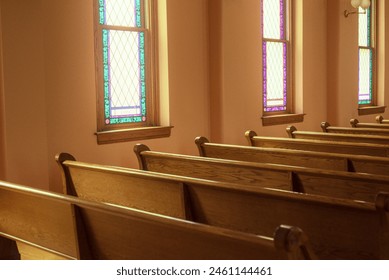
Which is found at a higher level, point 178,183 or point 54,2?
point 54,2

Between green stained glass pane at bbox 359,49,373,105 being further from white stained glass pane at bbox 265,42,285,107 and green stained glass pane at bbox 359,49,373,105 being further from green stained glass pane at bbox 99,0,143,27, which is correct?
green stained glass pane at bbox 99,0,143,27

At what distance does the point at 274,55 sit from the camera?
A: 759 cm

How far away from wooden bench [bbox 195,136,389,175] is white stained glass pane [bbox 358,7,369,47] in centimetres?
550

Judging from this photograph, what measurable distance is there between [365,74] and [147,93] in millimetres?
5259

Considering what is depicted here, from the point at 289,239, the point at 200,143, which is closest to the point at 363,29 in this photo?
the point at 200,143

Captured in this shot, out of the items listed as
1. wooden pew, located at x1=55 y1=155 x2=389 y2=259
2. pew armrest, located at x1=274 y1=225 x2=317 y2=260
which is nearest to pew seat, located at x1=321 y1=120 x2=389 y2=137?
wooden pew, located at x1=55 y1=155 x2=389 y2=259

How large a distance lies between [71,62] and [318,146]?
2.24 m

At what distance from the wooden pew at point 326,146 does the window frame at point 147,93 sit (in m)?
0.94

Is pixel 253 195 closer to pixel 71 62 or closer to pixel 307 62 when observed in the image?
pixel 71 62

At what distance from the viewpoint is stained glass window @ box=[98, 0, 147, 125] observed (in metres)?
5.37

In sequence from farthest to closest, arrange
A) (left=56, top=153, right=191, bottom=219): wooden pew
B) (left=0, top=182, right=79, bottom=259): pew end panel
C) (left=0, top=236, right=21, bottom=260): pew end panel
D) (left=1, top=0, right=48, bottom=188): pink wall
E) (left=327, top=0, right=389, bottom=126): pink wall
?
(left=327, top=0, right=389, bottom=126): pink wall < (left=1, top=0, right=48, bottom=188): pink wall < (left=0, top=236, right=21, bottom=260): pew end panel < (left=56, top=153, right=191, bottom=219): wooden pew < (left=0, top=182, right=79, bottom=259): pew end panel

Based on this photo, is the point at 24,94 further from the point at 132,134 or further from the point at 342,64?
the point at 342,64

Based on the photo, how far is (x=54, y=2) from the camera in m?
4.80
